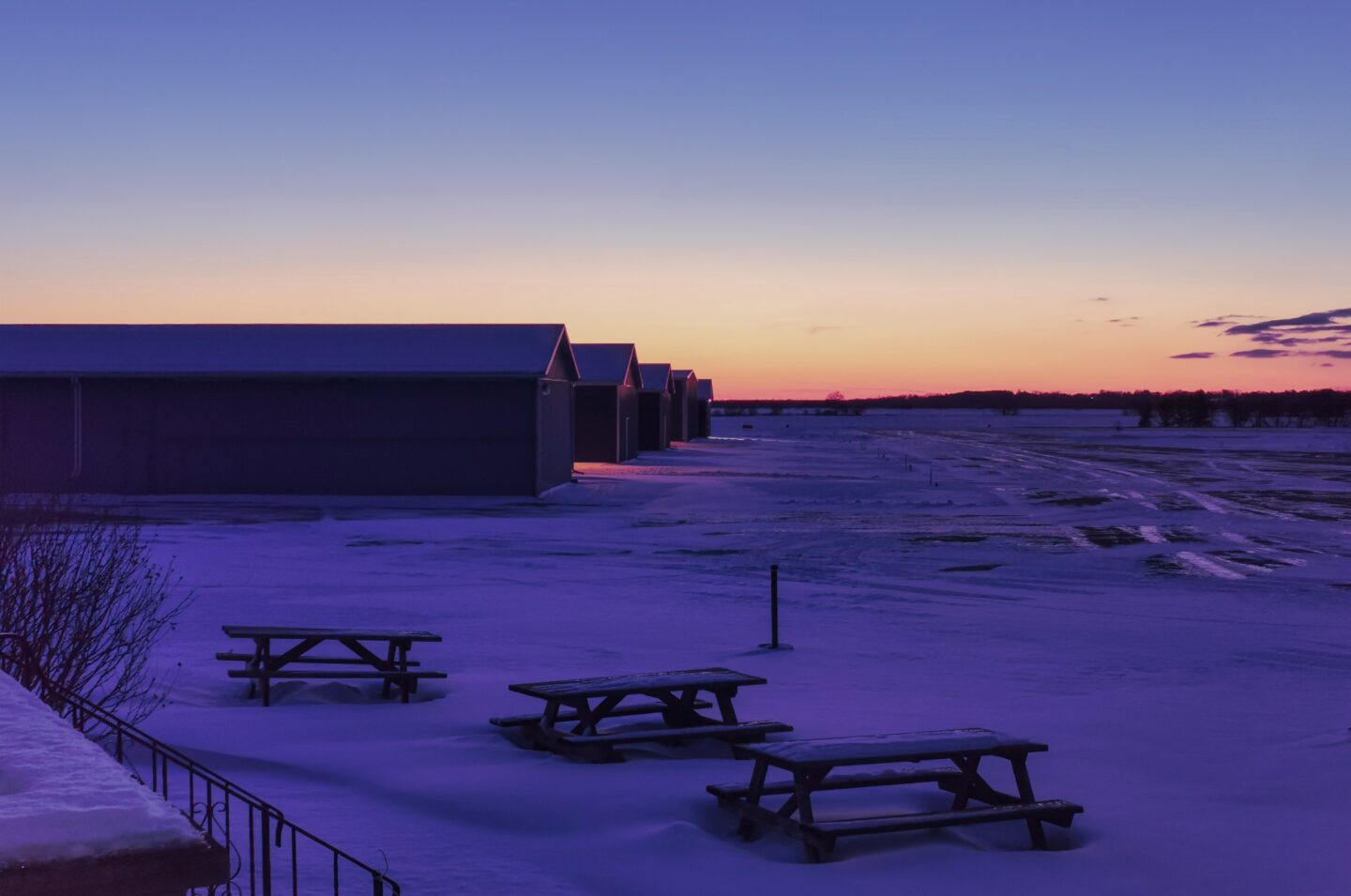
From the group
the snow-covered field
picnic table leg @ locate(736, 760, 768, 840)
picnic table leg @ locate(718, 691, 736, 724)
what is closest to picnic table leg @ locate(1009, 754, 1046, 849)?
the snow-covered field

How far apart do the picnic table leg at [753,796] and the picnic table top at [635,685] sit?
1890mm

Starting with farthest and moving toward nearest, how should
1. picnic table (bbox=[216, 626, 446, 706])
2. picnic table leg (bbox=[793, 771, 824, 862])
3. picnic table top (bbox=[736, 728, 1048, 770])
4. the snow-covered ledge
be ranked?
picnic table (bbox=[216, 626, 446, 706]) → picnic table top (bbox=[736, 728, 1048, 770]) → picnic table leg (bbox=[793, 771, 824, 862]) → the snow-covered ledge

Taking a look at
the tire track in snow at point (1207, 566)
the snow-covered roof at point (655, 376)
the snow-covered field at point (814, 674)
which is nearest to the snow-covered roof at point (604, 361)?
the snow-covered roof at point (655, 376)

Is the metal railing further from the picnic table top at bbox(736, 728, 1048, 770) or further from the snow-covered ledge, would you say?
the picnic table top at bbox(736, 728, 1048, 770)

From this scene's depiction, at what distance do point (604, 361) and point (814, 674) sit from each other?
39145 millimetres

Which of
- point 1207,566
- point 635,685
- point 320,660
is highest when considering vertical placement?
point 635,685

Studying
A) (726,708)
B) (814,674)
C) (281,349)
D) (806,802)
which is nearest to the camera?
(806,802)

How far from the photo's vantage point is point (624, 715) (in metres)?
10.1

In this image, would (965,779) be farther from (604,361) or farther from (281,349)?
(604,361)

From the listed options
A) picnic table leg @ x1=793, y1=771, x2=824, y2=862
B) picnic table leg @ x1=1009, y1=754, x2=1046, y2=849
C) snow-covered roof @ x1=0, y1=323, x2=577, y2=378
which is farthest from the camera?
snow-covered roof @ x1=0, y1=323, x2=577, y2=378

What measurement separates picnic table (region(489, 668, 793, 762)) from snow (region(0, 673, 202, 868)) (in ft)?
17.4

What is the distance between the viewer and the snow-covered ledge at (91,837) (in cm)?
294

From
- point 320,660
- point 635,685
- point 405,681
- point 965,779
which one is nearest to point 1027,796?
point 965,779

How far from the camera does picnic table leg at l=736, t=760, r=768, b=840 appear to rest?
24.0ft
